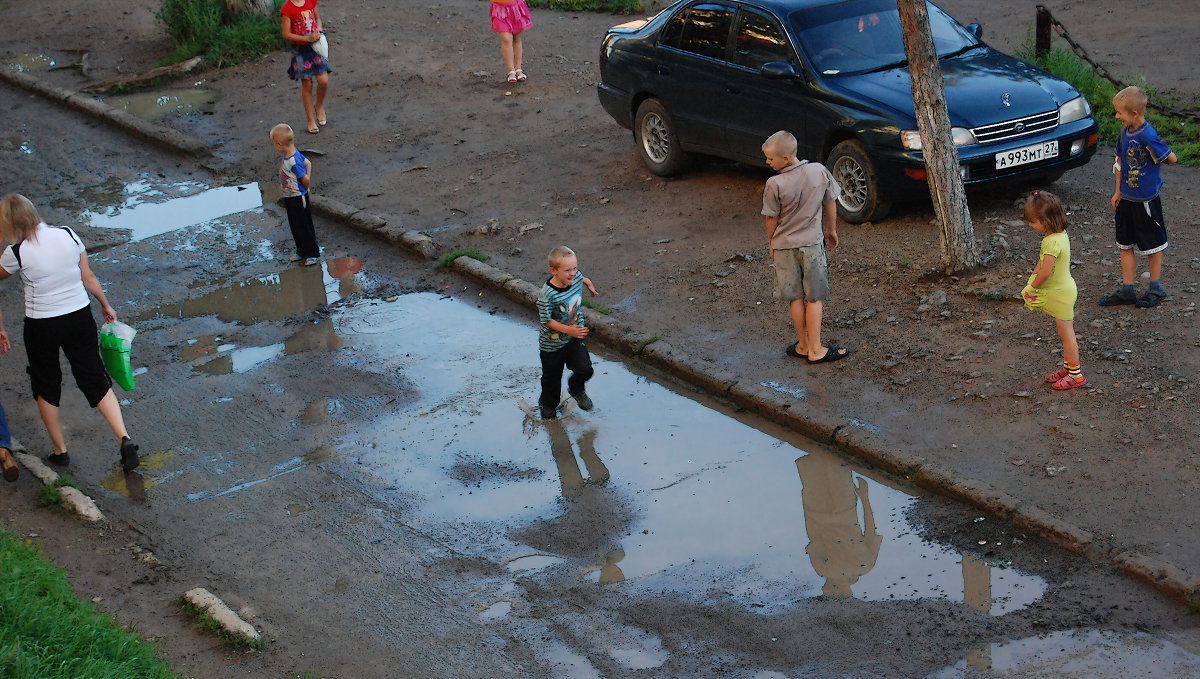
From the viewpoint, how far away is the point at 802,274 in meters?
8.16

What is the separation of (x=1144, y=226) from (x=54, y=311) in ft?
24.2

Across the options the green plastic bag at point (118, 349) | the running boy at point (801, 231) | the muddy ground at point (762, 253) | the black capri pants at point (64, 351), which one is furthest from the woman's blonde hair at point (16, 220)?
the running boy at point (801, 231)

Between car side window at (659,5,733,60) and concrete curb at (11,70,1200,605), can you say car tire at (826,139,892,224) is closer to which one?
car side window at (659,5,733,60)

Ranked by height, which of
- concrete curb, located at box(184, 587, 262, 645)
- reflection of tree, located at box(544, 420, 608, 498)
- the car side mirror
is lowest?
reflection of tree, located at box(544, 420, 608, 498)

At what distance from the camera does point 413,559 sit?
258 inches

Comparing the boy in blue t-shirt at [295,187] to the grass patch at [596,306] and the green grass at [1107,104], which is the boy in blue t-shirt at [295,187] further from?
the green grass at [1107,104]

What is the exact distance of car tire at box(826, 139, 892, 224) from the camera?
10.4 m

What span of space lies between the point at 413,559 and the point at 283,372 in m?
3.12

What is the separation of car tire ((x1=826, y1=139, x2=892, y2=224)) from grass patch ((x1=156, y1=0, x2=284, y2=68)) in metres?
12.2

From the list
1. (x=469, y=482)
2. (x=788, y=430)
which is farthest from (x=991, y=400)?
(x=469, y=482)

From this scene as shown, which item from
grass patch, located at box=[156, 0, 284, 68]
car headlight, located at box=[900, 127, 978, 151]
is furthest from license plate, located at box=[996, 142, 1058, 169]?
grass patch, located at box=[156, 0, 284, 68]

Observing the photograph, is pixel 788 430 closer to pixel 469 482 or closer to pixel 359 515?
pixel 469 482

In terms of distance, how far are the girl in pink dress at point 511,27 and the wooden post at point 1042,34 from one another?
6.84 m

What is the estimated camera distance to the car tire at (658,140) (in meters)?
12.4
